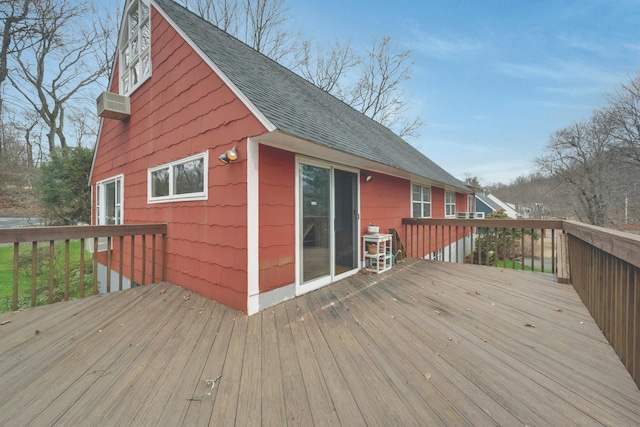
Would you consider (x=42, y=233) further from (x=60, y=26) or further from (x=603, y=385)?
(x=60, y=26)

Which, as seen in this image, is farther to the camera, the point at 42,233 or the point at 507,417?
the point at 42,233

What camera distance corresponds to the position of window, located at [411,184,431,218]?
301 inches

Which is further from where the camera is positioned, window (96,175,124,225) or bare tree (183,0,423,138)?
bare tree (183,0,423,138)

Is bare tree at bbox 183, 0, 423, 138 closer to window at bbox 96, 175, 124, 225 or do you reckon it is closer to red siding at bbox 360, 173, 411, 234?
window at bbox 96, 175, 124, 225

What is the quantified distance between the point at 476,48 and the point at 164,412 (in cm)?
1168

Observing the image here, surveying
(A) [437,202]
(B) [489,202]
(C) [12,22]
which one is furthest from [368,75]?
(B) [489,202]

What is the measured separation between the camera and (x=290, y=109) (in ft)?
11.8

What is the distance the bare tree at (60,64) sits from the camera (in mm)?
11727

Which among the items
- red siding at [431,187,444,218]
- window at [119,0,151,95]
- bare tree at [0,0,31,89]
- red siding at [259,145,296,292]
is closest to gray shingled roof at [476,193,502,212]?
red siding at [431,187,444,218]

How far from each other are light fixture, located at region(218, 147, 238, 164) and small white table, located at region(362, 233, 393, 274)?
2.91 meters

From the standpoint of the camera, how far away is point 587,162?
12.1 m

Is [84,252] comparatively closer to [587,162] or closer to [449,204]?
[449,204]

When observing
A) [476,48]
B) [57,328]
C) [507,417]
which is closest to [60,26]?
[57,328]

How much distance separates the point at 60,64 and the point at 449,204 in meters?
21.4
